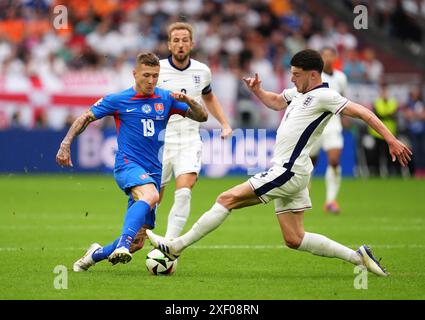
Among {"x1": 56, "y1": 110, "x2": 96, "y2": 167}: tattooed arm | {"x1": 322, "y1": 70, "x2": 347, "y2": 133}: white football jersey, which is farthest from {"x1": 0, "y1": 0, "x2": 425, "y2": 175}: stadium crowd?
{"x1": 56, "y1": 110, "x2": 96, "y2": 167}: tattooed arm

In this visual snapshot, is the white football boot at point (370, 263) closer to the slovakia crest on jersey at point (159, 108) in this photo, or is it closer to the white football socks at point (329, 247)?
the white football socks at point (329, 247)

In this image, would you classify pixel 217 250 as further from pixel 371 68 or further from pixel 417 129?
pixel 371 68

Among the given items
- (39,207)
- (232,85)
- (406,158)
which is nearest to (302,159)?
(406,158)

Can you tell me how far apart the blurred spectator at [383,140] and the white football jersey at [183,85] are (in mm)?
14251

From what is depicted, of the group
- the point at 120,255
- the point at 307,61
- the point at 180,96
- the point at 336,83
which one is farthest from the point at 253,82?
the point at 336,83

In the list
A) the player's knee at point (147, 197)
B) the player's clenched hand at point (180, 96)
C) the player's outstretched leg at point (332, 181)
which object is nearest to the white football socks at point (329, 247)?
the player's knee at point (147, 197)

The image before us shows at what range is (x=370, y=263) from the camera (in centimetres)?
971

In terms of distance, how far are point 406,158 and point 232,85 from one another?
1736 cm

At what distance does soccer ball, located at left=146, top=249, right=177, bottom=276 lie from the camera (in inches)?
385

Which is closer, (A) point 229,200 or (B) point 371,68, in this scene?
(A) point 229,200

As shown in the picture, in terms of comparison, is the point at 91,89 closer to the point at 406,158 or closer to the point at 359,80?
the point at 359,80

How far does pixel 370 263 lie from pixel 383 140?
16428 millimetres

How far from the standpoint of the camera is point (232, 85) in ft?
86.1

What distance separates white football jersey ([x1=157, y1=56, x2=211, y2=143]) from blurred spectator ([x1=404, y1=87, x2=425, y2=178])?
1568 centimetres
